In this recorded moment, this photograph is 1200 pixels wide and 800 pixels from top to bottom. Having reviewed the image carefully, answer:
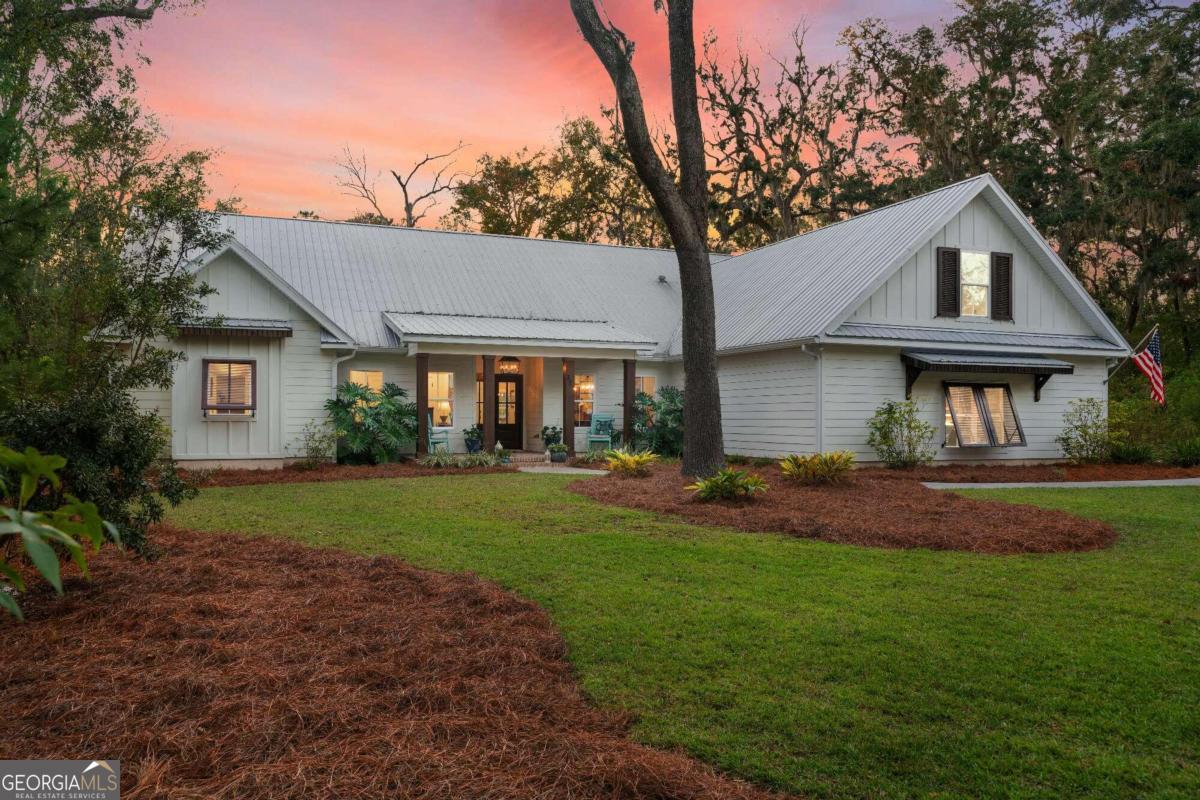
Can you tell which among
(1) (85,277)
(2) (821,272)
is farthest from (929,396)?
(1) (85,277)

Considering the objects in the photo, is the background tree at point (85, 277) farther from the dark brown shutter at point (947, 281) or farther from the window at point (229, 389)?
the dark brown shutter at point (947, 281)

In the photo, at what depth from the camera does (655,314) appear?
22.7 metres

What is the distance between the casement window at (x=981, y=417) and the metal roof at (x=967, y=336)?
1.00 metres

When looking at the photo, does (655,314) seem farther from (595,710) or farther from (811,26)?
(595,710)

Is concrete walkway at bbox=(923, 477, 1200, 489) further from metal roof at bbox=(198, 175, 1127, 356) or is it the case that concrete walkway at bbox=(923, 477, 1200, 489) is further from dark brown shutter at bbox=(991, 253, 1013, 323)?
dark brown shutter at bbox=(991, 253, 1013, 323)

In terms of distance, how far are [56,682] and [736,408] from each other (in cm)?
1608

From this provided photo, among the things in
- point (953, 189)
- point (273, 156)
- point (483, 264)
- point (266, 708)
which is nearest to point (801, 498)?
point (266, 708)

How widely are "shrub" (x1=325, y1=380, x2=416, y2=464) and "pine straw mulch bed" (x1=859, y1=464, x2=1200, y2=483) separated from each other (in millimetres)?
9295

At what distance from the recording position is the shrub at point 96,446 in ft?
18.7

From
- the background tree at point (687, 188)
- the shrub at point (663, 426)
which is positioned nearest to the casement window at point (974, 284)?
the shrub at point (663, 426)

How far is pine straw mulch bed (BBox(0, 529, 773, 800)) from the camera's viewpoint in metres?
3.12

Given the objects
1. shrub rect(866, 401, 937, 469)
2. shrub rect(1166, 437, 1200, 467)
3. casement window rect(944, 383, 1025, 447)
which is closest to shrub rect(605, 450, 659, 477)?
shrub rect(866, 401, 937, 469)

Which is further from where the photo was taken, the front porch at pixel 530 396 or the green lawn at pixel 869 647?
the front porch at pixel 530 396

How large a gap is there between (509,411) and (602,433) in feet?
9.01
